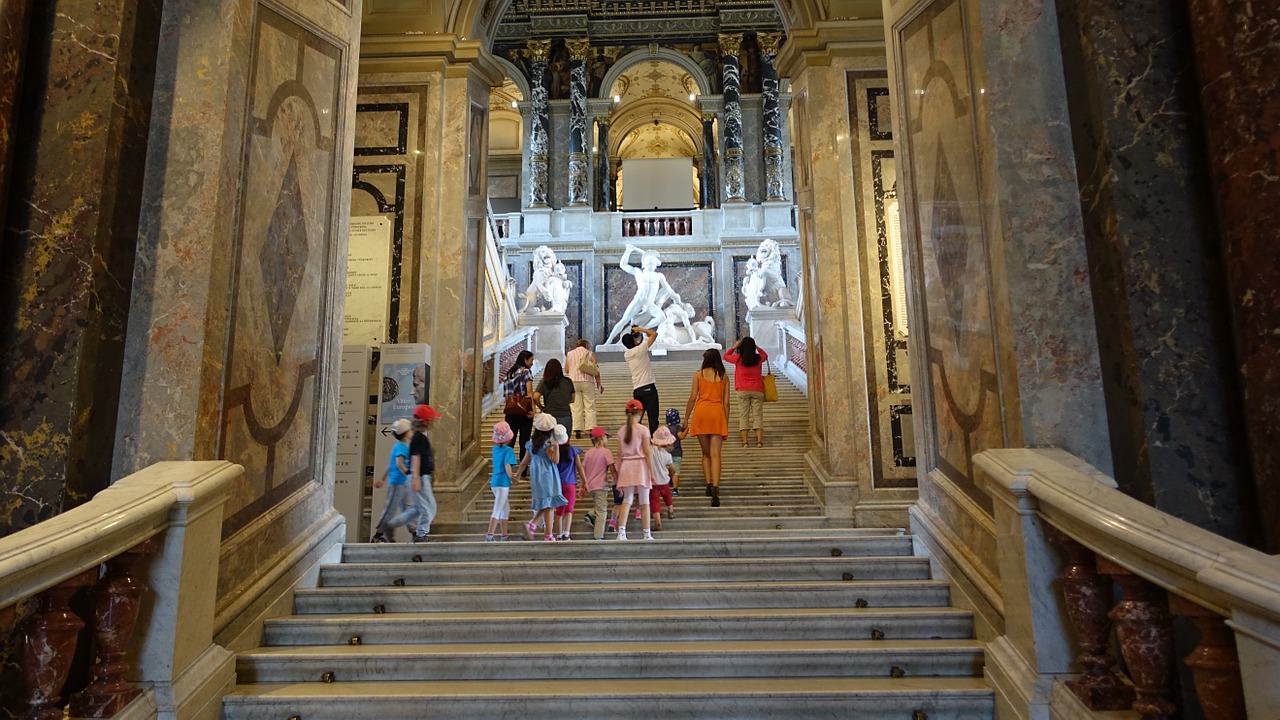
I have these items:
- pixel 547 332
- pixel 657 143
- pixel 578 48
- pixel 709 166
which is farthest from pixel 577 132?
pixel 657 143

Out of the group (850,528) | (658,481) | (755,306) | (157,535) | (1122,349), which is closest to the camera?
(157,535)

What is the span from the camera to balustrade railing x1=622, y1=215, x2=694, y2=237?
17.6 metres

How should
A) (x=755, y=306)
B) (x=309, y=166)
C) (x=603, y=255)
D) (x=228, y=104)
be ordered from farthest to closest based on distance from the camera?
(x=603, y=255) → (x=755, y=306) → (x=309, y=166) → (x=228, y=104)

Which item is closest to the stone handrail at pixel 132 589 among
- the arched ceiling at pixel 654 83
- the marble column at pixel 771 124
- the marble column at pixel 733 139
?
the marble column at pixel 733 139

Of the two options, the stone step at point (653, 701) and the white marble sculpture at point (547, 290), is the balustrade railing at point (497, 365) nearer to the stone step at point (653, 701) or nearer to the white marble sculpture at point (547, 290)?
the white marble sculpture at point (547, 290)

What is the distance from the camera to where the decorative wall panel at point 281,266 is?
355 centimetres

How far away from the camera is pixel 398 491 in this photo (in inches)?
195

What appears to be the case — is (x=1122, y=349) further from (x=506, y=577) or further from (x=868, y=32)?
(x=868, y=32)

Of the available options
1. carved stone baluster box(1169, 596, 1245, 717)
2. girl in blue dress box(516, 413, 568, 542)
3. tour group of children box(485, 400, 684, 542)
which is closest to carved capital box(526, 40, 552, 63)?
tour group of children box(485, 400, 684, 542)

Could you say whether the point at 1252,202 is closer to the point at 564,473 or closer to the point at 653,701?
the point at 653,701

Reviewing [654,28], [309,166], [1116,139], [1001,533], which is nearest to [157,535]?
[309,166]

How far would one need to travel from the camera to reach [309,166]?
4.20 m

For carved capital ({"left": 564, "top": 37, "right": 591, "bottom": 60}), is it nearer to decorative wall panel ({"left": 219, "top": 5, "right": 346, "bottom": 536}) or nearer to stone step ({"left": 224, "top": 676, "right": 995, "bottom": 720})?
decorative wall panel ({"left": 219, "top": 5, "right": 346, "bottom": 536})

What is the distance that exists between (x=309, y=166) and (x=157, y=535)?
7.20ft
